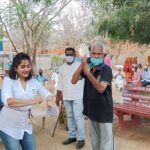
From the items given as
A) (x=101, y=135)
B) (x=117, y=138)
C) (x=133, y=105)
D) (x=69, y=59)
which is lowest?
(x=117, y=138)

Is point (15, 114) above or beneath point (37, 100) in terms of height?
beneath

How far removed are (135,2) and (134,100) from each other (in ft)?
6.14

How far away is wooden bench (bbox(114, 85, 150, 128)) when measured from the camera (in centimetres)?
711

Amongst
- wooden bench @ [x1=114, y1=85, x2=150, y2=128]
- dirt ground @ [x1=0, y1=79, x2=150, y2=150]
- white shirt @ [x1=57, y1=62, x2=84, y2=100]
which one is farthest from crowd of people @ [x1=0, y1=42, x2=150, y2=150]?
wooden bench @ [x1=114, y1=85, x2=150, y2=128]

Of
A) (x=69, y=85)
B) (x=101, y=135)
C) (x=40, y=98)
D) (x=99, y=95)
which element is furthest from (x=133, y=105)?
(x=40, y=98)

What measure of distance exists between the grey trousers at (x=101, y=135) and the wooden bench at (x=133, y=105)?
90.3 inches

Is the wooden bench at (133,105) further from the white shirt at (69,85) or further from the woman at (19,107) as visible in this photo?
the woman at (19,107)

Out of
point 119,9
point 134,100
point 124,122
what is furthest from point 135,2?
point 124,122

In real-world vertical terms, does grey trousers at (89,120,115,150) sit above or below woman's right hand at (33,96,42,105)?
below

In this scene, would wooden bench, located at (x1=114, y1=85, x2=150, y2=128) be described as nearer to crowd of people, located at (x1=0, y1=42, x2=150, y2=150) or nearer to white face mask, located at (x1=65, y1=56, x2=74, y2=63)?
white face mask, located at (x1=65, y1=56, x2=74, y2=63)

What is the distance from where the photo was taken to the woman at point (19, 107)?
3.78 m

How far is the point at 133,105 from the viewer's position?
748 centimetres

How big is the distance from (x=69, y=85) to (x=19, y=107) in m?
2.76

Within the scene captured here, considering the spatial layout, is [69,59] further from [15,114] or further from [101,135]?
[15,114]
